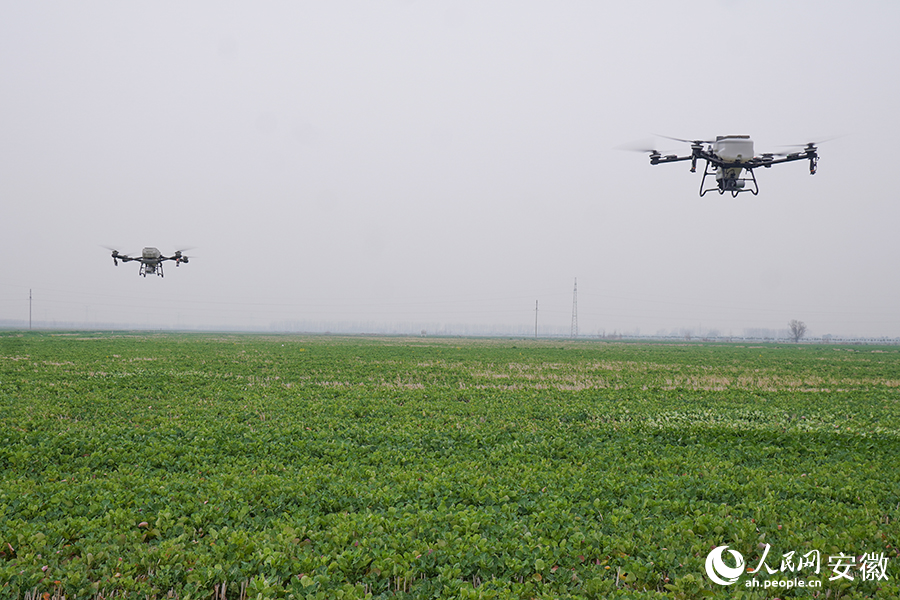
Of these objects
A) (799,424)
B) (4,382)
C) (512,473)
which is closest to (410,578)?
(512,473)

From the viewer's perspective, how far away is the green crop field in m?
6.01

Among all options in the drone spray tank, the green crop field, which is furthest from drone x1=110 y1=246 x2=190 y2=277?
the drone spray tank

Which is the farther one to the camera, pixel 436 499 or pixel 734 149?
Answer: pixel 734 149

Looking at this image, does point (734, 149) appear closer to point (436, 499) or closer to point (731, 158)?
point (731, 158)

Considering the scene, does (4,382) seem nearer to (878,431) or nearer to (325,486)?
(325,486)

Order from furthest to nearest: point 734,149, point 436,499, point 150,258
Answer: point 150,258 < point 734,149 < point 436,499

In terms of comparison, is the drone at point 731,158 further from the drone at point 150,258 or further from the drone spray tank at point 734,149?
the drone at point 150,258

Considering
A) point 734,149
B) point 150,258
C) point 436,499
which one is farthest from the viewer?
point 150,258

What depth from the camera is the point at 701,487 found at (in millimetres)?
8992

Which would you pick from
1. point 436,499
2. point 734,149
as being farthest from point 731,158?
point 436,499

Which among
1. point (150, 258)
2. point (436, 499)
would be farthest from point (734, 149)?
point (150, 258)

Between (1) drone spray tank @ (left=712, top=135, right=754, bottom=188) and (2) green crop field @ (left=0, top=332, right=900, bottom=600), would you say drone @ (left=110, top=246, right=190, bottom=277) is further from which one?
(1) drone spray tank @ (left=712, top=135, right=754, bottom=188)

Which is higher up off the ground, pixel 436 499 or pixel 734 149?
pixel 734 149

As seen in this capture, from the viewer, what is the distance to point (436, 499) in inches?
331
